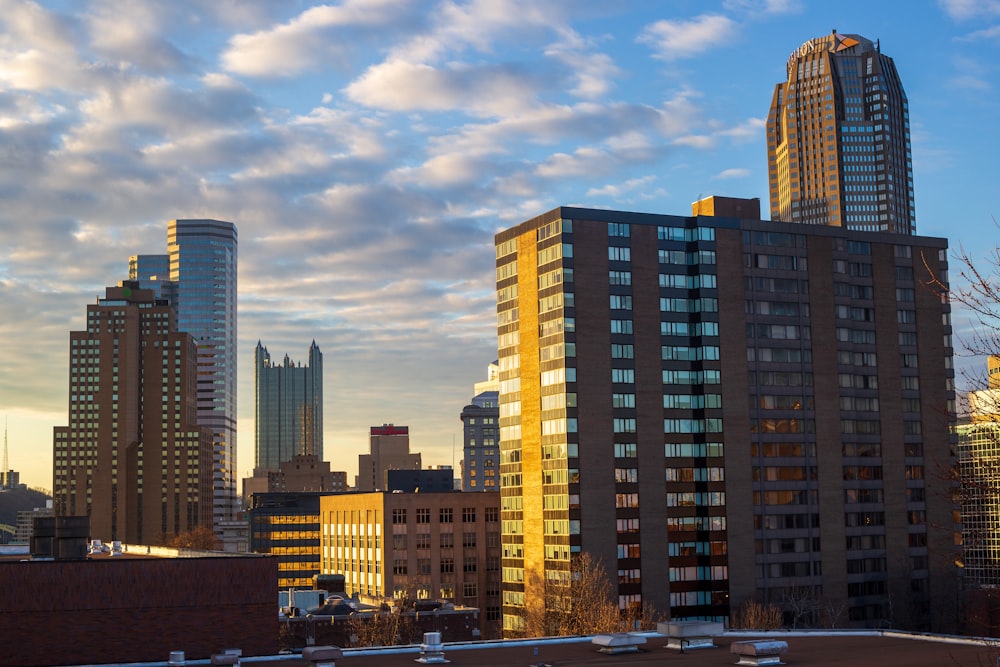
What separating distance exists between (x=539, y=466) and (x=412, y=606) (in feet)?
125

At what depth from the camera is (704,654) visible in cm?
5634

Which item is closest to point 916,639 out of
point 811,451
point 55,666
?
point 55,666

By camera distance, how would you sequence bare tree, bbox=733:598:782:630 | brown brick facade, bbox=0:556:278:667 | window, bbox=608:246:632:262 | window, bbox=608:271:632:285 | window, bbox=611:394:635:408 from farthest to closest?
window, bbox=608:246:632:262 < window, bbox=608:271:632:285 < window, bbox=611:394:635:408 < bare tree, bbox=733:598:782:630 < brown brick facade, bbox=0:556:278:667

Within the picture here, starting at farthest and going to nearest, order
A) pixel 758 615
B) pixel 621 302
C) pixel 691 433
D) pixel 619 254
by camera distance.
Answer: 1. pixel 691 433
2. pixel 619 254
3. pixel 621 302
4. pixel 758 615

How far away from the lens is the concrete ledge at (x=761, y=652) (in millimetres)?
51125

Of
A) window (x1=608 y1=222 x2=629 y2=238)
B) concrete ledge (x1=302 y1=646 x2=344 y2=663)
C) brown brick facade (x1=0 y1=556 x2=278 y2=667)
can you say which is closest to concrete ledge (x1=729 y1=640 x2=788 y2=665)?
concrete ledge (x1=302 y1=646 x2=344 y2=663)

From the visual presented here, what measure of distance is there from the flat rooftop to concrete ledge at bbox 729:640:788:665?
3.15 feet

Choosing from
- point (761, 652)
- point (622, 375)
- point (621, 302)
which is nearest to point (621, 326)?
point (621, 302)

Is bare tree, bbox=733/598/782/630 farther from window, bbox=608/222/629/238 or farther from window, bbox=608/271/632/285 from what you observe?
window, bbox=608/222/629/238

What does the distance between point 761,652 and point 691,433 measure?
5412 inches

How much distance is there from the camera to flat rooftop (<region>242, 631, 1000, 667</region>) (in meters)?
53.1

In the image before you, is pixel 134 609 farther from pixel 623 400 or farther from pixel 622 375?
pixel 622 375

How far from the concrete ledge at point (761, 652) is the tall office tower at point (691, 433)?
124 m

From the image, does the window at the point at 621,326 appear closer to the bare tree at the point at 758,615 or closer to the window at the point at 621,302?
the window at the point at 621,302
